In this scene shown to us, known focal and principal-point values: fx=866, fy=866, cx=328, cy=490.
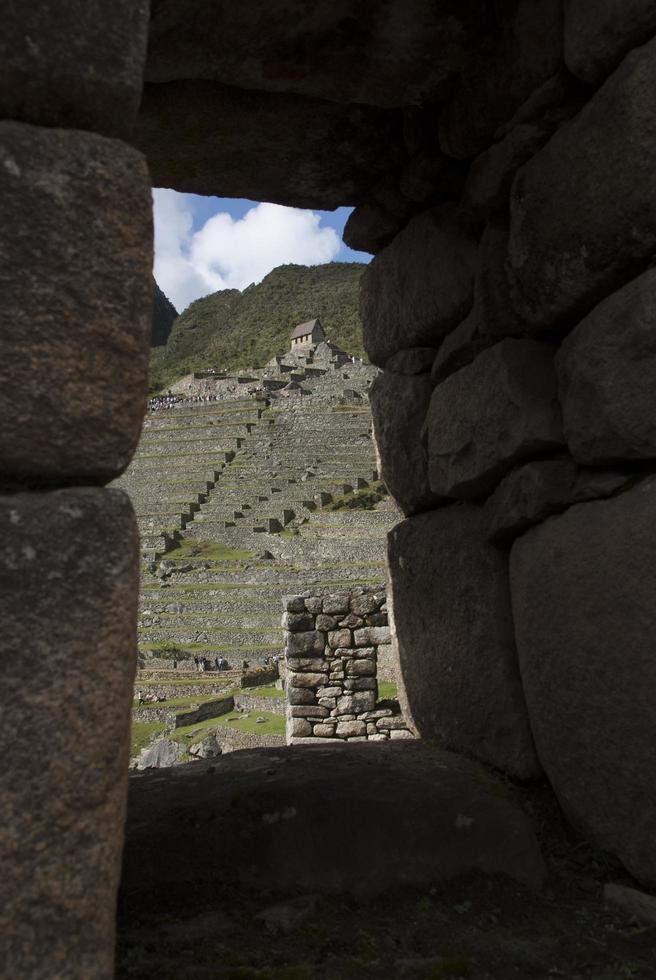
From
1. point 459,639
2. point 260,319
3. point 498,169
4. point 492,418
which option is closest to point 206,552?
point 459,639

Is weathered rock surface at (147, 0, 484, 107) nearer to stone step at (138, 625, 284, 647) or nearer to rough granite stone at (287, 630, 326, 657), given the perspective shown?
rough granite stone at (287, 630, 326, 657)

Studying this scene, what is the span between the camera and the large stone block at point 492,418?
114 inches

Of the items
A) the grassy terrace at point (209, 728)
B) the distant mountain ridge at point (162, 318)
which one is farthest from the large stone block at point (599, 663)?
the distant mountain ridge at point (162, 318)

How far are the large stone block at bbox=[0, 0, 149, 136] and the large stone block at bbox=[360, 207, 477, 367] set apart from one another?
1.88m

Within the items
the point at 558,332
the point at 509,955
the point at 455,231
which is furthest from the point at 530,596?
the point at 455,231

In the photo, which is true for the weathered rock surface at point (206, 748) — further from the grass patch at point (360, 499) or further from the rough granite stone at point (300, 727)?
the grass patch at point (360, 499)

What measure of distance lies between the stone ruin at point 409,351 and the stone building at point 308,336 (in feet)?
278

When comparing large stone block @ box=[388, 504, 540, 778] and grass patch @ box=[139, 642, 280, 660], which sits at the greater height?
grass patch @ box=[139, 642, 280, 660]

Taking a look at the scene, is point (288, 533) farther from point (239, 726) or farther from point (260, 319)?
point (260, 319)

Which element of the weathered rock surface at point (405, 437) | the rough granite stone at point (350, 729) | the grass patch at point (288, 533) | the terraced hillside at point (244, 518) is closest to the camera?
the weathered rock surface at point (405, 437)

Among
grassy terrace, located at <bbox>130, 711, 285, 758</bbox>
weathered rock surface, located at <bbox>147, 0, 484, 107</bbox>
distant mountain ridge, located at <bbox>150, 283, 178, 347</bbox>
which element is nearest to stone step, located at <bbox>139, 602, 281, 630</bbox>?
grassy terrace, located at <bbox>130, 711, 285, 758</bbox>

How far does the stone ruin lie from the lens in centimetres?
153

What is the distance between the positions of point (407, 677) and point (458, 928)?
1.55m

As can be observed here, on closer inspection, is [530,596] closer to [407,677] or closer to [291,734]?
[407,677]
